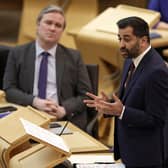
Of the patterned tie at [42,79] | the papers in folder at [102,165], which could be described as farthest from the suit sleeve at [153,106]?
the patterned tie at [42,79]

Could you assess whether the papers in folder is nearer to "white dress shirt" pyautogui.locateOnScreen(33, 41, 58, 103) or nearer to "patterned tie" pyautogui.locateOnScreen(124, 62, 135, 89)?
"patterned tie" pyautogui.locateOnScreen(124, 62, 135, 89)

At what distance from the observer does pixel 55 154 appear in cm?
220

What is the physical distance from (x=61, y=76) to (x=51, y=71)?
0.28 ft

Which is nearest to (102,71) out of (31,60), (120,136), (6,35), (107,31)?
(107,31)

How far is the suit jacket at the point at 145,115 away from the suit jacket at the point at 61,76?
3.52ft

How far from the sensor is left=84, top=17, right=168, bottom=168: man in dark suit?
2.33m

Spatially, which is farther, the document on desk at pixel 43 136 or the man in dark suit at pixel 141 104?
the man in dark suit at pixel 141 104

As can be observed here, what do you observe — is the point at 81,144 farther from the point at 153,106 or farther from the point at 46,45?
the point at 46,45

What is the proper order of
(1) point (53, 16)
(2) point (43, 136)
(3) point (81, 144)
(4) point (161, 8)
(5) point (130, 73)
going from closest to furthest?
(2) point (43, 136)
(5) point (130, 73)
(3) point (81, 144)
(1) point (53, 16)
(4) point (161, 8)

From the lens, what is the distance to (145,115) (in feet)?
7.66

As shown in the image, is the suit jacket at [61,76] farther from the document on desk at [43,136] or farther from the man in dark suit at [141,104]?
the document on desk at [43,136]

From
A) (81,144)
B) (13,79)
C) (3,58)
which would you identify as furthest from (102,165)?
(3,58)

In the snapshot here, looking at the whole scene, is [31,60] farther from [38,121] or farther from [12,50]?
[38,121]

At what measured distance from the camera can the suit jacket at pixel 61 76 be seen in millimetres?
3531
